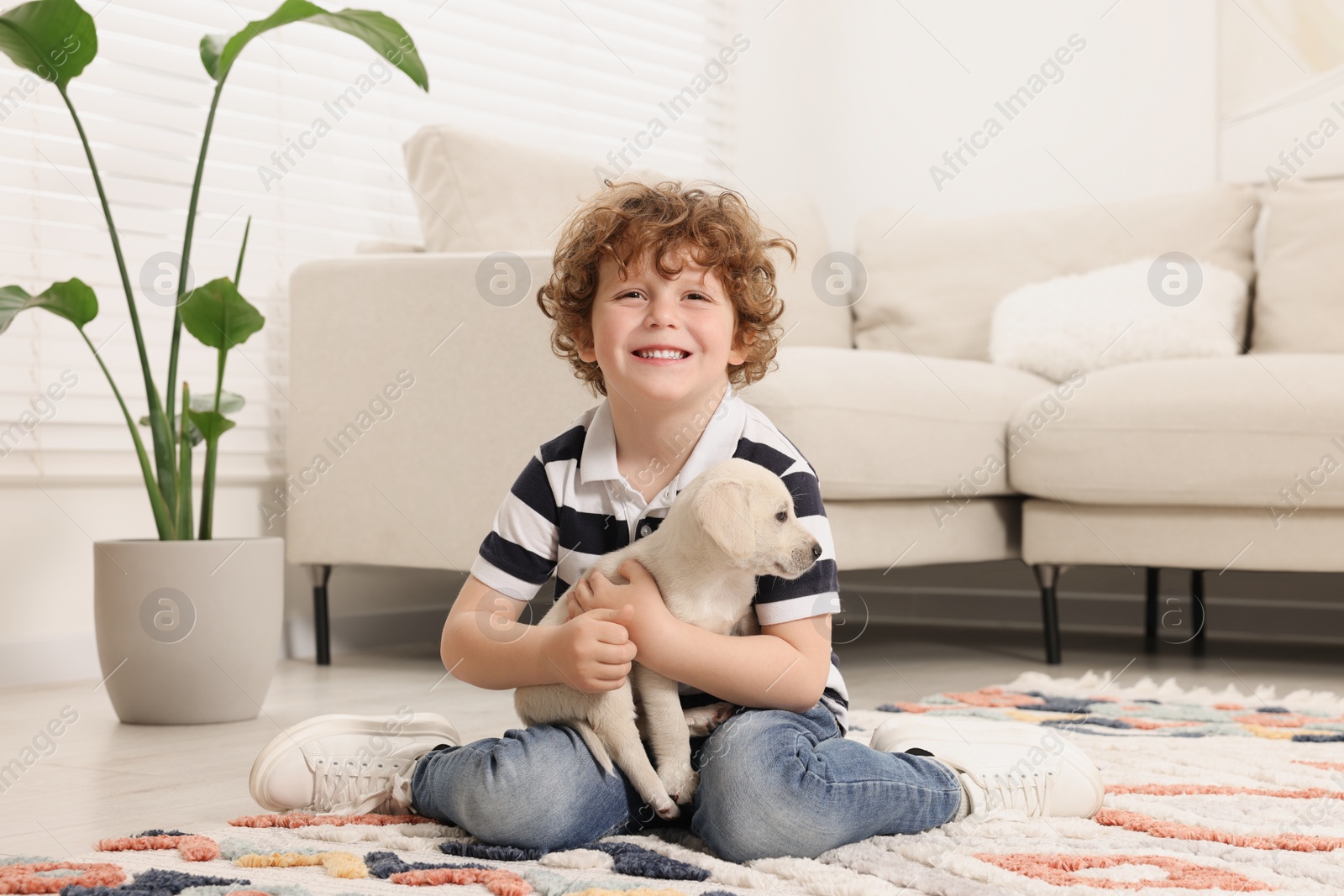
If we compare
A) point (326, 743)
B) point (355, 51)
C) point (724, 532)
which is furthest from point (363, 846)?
point (355, 51)

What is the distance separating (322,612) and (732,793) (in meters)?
1.82

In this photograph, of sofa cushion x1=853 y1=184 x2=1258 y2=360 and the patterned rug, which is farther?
sofa cushion x1=853 y1=184 x2=1258 y2=360

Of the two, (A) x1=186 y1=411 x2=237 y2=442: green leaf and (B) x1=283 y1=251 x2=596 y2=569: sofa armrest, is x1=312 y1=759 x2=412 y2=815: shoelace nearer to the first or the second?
(A) x1=186 y1=411 x2=237 y2=442: green leaf

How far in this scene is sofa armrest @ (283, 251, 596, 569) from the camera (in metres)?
2.50

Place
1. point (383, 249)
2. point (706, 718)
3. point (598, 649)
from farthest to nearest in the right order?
point (383, 249)
point (706, 718)
point (598, 649)

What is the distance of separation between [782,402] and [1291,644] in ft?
5.59

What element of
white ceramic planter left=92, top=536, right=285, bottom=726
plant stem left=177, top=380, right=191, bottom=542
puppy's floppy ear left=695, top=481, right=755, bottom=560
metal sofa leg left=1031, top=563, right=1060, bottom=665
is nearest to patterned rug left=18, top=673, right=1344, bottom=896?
puppy's floppy ear left=695, top=481, right=755, bottom=560

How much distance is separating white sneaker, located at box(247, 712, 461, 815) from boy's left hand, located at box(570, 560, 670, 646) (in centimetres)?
30

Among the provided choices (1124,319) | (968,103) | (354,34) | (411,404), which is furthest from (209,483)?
(968,103)

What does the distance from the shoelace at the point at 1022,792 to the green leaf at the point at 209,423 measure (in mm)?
1375

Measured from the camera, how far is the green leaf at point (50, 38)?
191 centimetres

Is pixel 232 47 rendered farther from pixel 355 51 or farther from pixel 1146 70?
pixel 1146 70

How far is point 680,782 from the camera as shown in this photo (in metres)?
1.25

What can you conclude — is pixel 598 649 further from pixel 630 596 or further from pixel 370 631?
pixel 370 631
